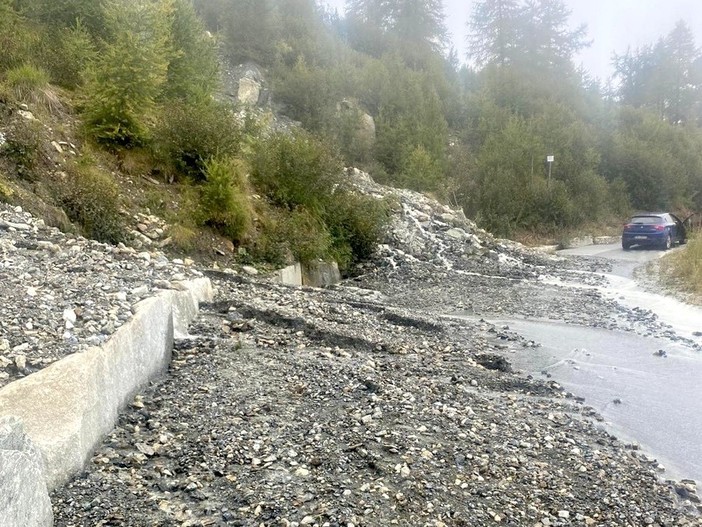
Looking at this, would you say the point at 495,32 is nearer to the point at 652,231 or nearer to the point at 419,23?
the point at 419,23

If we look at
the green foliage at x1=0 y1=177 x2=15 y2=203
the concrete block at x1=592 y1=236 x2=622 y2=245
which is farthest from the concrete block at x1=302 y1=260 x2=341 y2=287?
the concrete block at x1=592 y1=236 x2=622 y2=245

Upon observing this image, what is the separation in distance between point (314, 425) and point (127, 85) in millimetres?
10169

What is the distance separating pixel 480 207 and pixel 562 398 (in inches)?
967

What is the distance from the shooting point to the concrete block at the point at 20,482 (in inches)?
120

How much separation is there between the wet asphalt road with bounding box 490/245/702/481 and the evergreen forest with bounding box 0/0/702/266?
21.4 ft

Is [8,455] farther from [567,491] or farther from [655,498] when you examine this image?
[655,498]

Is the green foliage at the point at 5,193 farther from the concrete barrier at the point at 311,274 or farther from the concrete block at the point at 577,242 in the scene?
the concrete block at the point at 577,242

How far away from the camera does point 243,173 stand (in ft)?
46.1

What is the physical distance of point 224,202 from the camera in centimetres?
1236

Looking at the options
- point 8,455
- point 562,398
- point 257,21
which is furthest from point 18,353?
point 257,21

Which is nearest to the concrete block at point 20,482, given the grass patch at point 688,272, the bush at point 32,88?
the bush at point 32,88

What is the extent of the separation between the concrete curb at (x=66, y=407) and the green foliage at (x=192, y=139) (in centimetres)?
764

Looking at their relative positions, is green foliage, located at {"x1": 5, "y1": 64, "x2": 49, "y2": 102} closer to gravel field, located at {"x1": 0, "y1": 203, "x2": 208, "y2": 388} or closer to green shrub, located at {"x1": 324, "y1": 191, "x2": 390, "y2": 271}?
gravel field, located at {"x1": 0, "y1": 203, "x2": 208, "y2": 388}

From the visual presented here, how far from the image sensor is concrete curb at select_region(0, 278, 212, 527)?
3.23 metres
